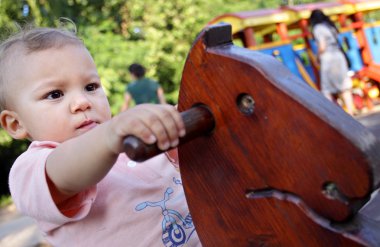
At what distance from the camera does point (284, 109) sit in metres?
0.62

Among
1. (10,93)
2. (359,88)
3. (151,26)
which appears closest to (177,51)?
(151,26)

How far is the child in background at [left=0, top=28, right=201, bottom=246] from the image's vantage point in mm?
954

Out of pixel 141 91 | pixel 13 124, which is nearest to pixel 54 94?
pixel 13 124

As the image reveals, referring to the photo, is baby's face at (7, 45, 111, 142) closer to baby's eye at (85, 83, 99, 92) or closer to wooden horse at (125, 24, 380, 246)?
baby's eye at (85, 83, 99, 92)

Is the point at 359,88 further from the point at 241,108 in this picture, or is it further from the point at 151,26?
the point at 241,108

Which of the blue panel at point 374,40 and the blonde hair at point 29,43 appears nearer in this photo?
the blonde hair at point 29,43

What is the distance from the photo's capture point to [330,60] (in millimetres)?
6000

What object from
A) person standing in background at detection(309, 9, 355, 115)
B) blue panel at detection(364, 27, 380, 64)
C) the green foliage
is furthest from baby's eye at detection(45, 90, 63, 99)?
the green foliage

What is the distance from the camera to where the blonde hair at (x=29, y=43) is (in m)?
1.11

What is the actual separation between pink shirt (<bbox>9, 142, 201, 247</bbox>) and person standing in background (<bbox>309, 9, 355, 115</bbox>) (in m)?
5.18

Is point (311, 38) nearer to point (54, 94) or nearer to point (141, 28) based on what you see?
point (141, 28)

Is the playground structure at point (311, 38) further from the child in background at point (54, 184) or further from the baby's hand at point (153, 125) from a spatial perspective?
the baby's hand at point (153, 125)

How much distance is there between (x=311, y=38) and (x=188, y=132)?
6839mm

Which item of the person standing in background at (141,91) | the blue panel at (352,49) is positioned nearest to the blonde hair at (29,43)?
the person standing in background at (141,91)
